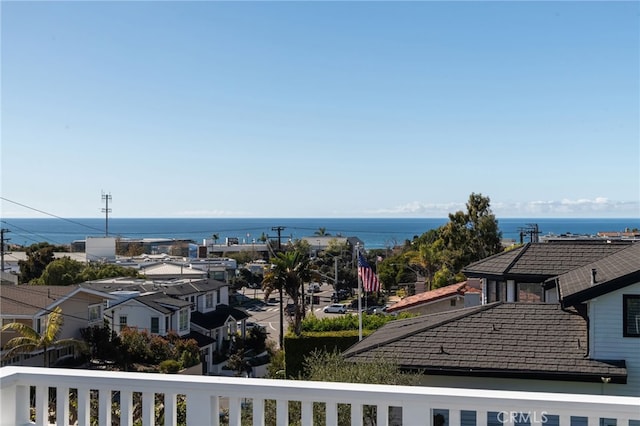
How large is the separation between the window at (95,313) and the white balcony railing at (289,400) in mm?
24407

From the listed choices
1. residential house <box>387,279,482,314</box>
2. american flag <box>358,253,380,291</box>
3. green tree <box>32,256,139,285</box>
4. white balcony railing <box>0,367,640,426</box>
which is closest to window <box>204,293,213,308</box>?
green tree <box>32,256,139,285</box>

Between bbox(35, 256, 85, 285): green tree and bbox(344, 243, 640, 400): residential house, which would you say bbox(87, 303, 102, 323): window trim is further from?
bbox(344, 243, 640, 400): residential house

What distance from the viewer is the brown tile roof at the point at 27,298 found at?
2225cm

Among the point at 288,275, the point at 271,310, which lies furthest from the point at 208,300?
the point at 271,310

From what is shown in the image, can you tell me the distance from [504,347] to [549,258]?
500 centimetres

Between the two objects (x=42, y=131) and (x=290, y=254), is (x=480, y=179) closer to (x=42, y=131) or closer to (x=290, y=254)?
(x=290, y=254)

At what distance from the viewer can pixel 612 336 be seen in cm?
1002

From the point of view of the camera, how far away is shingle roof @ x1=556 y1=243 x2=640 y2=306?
389 inches

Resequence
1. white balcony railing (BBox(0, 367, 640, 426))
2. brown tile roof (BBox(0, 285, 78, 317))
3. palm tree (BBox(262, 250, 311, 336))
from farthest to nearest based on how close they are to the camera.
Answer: palm tree (BBox(262, 250, 311, 336)), brown tile roof (BBox(0, 285, 78, 317)), white balcony railing (BBox(0, 367, 640, 426))

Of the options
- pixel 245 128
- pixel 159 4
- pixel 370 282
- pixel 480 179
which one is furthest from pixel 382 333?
pixel 480 179

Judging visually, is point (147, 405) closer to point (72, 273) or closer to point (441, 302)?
point (441, 302)

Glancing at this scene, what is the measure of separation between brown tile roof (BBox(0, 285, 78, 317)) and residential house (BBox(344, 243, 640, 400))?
16.1m

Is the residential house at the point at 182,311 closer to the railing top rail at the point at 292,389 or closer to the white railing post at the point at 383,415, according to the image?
the railing top rail at the point at 292,389

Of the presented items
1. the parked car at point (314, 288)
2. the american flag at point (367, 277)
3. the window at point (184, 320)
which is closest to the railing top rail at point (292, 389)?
the american flag at point (367, 277)
